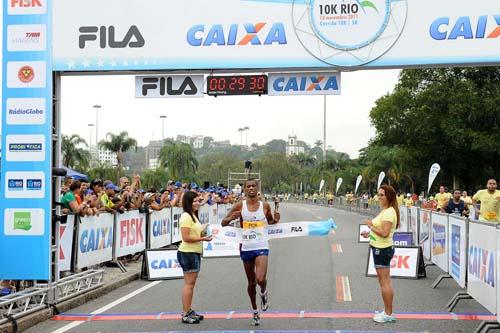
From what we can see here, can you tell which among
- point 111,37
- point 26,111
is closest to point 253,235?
point 26,111

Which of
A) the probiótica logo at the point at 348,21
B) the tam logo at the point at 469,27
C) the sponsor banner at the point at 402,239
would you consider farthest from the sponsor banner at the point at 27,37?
the sponsor banner at the point at 402,239

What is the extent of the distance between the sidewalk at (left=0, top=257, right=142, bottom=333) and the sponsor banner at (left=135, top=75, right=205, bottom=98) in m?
3.34

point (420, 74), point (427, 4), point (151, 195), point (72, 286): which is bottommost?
point (72, 286)

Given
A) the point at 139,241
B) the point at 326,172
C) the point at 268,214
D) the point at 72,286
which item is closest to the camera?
the point at 268,214

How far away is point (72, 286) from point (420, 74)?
138 ft

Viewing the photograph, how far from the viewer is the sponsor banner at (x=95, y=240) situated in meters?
12.4

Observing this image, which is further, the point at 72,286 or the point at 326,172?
the point at 326,172

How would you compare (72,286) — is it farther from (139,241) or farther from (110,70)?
(139,241)

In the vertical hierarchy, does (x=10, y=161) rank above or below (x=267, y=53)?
below

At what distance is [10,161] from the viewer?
9656 mm

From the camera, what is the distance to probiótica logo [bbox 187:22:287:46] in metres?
10.3

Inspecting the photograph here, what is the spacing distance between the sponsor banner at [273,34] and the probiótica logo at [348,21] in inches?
0.6

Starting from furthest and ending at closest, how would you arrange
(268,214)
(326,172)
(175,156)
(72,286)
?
(326,172)
(175,156)
(72,286)
(268,214)

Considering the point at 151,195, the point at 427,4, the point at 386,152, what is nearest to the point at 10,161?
the point at 427,4
